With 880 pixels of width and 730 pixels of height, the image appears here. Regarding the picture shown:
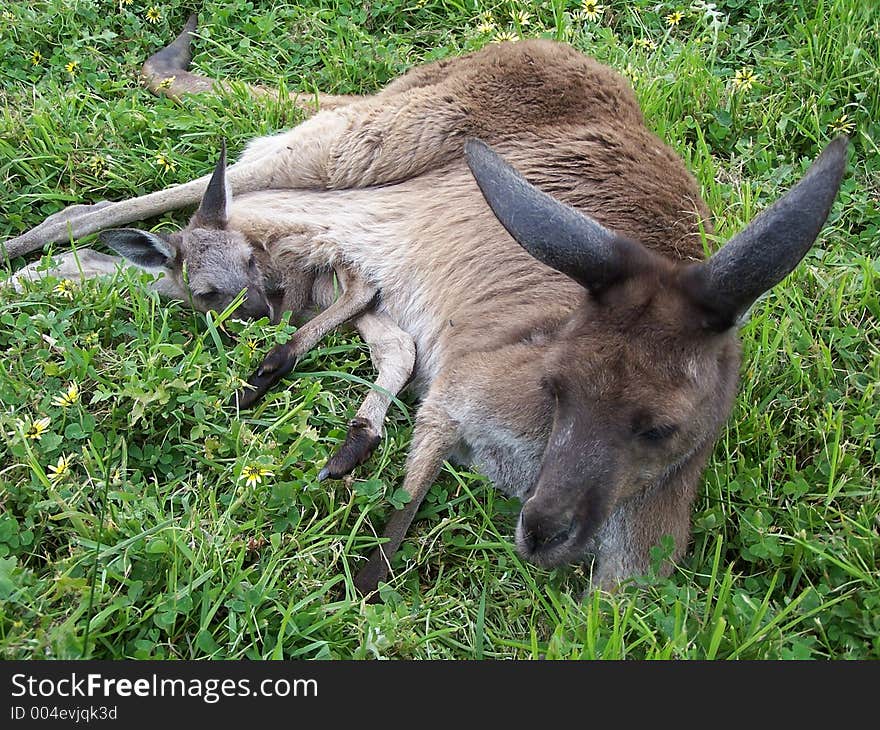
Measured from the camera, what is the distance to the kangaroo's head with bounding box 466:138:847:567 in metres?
2.98

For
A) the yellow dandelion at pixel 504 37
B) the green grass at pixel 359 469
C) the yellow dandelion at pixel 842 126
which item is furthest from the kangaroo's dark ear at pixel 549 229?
the yellow dandelion at pixel 504 37

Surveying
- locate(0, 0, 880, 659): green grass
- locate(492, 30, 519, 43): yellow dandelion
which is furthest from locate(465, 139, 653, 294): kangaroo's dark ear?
locate(492, 30, 519, 43): yellow dandelion

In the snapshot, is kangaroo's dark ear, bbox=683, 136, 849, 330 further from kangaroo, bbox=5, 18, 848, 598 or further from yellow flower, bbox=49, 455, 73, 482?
yellow flower, bbox=49, 455, 73, 482

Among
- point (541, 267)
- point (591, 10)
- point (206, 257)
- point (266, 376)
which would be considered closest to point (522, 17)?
point (591, 10)

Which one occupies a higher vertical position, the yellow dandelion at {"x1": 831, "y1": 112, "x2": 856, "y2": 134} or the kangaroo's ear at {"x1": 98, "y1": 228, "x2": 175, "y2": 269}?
the yellow dandelion at {"x1": 831, "y1": 112, "x2": 856, "y2": 134}

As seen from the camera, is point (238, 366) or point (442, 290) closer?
point (238, 366)

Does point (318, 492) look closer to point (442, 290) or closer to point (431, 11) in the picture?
point (442, 290)

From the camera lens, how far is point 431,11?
5824mm

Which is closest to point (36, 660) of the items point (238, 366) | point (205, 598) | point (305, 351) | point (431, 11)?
point (205, 598)

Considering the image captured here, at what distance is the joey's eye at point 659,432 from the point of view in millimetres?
3066

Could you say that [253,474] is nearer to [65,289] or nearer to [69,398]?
[69,398]

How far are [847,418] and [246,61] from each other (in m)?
3.81

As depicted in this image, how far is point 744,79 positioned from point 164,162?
309 centimetres

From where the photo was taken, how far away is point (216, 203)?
15.0 feet
